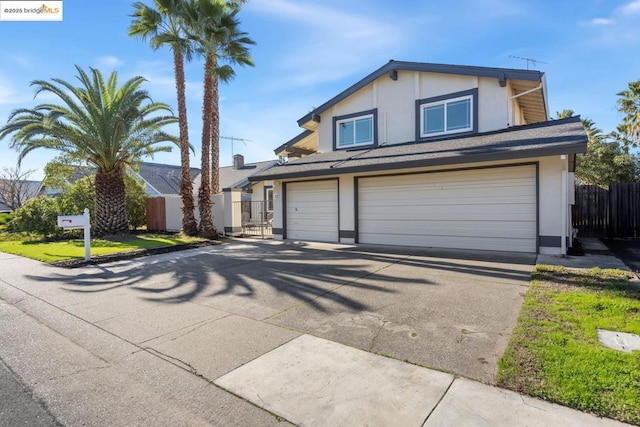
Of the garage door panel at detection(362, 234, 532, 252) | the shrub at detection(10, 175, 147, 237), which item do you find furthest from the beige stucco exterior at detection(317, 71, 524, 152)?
the shrub at detection(10, 175, 147, 237)

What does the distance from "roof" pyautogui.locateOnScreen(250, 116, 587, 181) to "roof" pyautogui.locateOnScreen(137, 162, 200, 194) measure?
69.3ft

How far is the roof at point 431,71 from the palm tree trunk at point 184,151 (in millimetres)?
5815

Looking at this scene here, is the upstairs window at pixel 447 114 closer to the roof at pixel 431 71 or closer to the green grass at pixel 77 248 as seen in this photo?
the roof at pixel 431 71

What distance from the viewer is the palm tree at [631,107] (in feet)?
73.8

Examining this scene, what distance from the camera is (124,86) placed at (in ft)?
50.3

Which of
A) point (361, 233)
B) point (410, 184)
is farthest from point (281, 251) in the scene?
point (410, 184)

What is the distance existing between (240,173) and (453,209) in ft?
73.8

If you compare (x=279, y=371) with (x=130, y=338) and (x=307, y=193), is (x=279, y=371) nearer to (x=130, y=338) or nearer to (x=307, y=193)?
(x=130, y=338)

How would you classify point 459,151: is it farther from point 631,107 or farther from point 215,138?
point 631,107

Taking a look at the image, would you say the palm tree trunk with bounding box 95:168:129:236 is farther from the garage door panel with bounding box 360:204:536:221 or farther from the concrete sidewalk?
the garage door panel with bounding box 360:204:536:221

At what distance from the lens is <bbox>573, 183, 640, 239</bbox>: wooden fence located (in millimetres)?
13477

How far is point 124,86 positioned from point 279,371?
16.2 m

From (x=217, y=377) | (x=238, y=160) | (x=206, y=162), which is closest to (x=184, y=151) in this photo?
(x=206, y=162)

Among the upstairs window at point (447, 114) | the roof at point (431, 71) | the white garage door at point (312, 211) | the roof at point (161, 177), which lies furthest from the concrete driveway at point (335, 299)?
the roof at point (161, 177)
